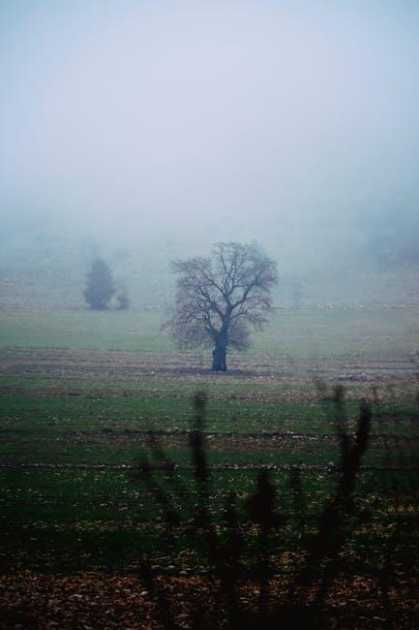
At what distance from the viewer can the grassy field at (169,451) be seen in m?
12.6

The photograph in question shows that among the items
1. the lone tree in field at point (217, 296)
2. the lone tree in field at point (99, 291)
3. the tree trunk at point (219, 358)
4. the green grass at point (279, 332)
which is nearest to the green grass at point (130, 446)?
the tree trunk at point (219, 358)

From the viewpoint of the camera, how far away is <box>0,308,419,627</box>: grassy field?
1263 centimetres

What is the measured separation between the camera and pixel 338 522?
44.8ft

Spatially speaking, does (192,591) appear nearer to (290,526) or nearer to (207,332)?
(290,526)

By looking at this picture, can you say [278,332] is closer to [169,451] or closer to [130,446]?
[130,446]

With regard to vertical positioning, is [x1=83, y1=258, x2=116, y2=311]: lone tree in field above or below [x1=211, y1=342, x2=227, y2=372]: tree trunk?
above

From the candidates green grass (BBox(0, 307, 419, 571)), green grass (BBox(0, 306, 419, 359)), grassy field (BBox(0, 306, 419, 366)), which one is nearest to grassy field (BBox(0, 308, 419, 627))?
green grass (BBox(0, 307, 419, 571))

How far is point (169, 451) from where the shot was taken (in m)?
20.5

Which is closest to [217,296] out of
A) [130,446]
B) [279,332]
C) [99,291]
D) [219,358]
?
[219,358]

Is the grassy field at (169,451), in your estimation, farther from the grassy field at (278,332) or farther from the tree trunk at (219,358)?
the grassy field at (278,332)

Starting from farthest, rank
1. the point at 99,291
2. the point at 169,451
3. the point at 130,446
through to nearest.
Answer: the point at 99,291
the point at 130,446
the point at 169,451

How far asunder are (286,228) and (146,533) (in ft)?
608

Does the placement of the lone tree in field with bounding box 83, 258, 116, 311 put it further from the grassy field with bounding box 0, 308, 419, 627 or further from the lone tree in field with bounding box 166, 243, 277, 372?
the lone tree in field with bounding box 166, 243, 277, 372

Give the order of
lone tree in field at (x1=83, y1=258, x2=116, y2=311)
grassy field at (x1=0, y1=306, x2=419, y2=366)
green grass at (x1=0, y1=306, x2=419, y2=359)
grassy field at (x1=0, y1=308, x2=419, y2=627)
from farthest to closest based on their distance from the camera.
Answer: lone tree in field at (x1=83, y1=258, x2=116, y2=311)
green grass at (x1=0, y1=306, x2=419, y2=359)
grassy field at (x1=0, y1=306, x2=419, y2=366)
grassy field at (x1=0, y1=308, x2=419, y2=627)
